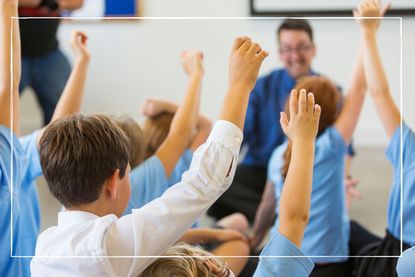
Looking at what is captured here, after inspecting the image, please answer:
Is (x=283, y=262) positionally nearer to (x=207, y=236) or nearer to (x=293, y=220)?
(x=293, y=220)

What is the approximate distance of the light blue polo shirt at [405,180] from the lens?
3.53 feet

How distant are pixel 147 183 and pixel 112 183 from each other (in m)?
0.25

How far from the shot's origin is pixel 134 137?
1129 millimetres

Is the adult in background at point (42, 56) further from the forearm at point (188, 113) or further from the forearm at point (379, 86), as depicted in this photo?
the forearm at point (379, 86)

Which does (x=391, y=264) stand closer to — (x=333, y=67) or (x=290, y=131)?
(x=290, y=131)

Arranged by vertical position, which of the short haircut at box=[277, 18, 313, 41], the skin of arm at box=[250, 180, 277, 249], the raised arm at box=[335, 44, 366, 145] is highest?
the short haircut at box=[277, 18, 313, 41]

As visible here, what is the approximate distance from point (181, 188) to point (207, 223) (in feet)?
2.61

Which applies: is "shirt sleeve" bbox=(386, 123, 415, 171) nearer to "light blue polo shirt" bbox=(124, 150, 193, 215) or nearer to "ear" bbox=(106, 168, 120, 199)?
"light blue polo shirt" bbox=(124, 150, 193, 215)

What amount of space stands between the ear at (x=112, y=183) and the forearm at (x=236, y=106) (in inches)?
5.8

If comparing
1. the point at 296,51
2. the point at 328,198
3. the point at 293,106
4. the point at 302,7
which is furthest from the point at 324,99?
the point at 302,7

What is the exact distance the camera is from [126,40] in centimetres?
271

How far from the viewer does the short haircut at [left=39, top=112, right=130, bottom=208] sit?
811mm

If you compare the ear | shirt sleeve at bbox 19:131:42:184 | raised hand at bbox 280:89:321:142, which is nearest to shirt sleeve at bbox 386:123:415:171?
raised hand at bbox 280:89:321:142

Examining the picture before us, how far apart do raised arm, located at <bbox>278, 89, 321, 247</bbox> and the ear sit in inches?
8.4
